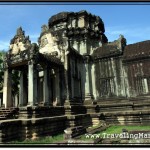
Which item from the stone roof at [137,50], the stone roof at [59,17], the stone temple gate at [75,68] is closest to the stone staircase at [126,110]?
the stone temple gate at [75,68]

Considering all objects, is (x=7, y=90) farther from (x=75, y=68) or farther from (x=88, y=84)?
(x=88, y=84)

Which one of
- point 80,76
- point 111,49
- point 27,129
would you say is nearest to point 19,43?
point 80,76

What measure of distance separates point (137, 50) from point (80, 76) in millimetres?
5619

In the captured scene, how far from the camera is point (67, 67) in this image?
16.3 meters

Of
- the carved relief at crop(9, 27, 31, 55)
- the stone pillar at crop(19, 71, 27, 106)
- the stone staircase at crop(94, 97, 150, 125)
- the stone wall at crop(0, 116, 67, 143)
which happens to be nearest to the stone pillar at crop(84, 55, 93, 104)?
the stone staircase at crop(94, 97, 150, 125)

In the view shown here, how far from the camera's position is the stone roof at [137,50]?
16.7 metres

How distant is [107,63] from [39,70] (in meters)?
6.25

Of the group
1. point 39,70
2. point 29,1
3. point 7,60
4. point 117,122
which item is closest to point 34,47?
point 7,60

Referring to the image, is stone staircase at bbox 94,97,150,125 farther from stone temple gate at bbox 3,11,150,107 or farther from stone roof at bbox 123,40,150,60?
stone roof at bbox 123,40,150,60

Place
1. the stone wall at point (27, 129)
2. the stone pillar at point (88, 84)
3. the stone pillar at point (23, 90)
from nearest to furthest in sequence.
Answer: the stone wall at point (27, 129) → the stone pillar at point (23, 90) → the stone pillar at point (88, 84)

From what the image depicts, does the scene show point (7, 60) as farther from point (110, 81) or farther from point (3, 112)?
point (110, 81)

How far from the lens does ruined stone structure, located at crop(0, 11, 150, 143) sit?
47.6ft

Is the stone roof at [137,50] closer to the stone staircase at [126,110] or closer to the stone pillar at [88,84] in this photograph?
the stone pillar at [88,84]

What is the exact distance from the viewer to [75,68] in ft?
58.3
